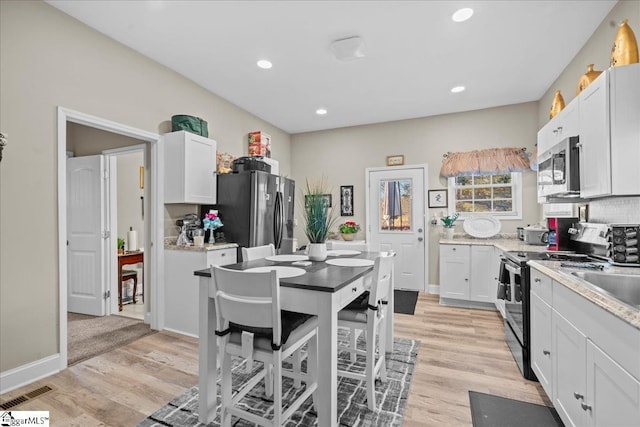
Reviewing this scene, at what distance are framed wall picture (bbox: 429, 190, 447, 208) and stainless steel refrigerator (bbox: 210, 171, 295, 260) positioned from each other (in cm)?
240

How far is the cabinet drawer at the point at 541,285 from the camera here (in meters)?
1.83

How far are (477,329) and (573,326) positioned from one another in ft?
6.35

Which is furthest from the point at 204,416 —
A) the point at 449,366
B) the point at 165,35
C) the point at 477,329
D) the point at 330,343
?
the point at 165,35

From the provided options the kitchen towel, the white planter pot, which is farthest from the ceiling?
the kitchen towel

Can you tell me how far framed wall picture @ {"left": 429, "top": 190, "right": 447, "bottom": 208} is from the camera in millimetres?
4699

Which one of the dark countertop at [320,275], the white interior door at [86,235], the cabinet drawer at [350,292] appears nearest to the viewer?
the dark countertop at [320,275]

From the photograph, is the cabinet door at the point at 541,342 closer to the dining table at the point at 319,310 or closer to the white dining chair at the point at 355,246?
the dining table at the point at 319,310

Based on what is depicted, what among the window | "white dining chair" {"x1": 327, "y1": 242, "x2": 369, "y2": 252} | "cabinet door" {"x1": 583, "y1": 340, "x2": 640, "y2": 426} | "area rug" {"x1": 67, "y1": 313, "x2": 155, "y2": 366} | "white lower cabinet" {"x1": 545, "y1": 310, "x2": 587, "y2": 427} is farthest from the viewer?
the window

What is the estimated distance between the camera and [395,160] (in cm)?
502

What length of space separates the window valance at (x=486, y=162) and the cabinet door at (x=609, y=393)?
11.5ft

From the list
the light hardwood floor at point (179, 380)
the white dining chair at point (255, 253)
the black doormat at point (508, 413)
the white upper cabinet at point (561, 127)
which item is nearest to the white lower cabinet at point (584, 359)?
the black doormat at point (508, 413)

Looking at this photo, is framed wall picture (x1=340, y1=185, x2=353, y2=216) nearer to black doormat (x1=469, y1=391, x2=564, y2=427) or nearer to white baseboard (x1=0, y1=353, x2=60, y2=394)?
black doormat (x1=469, y1=391, x2=564, y2=427)

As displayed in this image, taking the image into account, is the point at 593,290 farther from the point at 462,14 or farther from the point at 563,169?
the point at 462,14

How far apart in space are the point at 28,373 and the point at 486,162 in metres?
5.34
